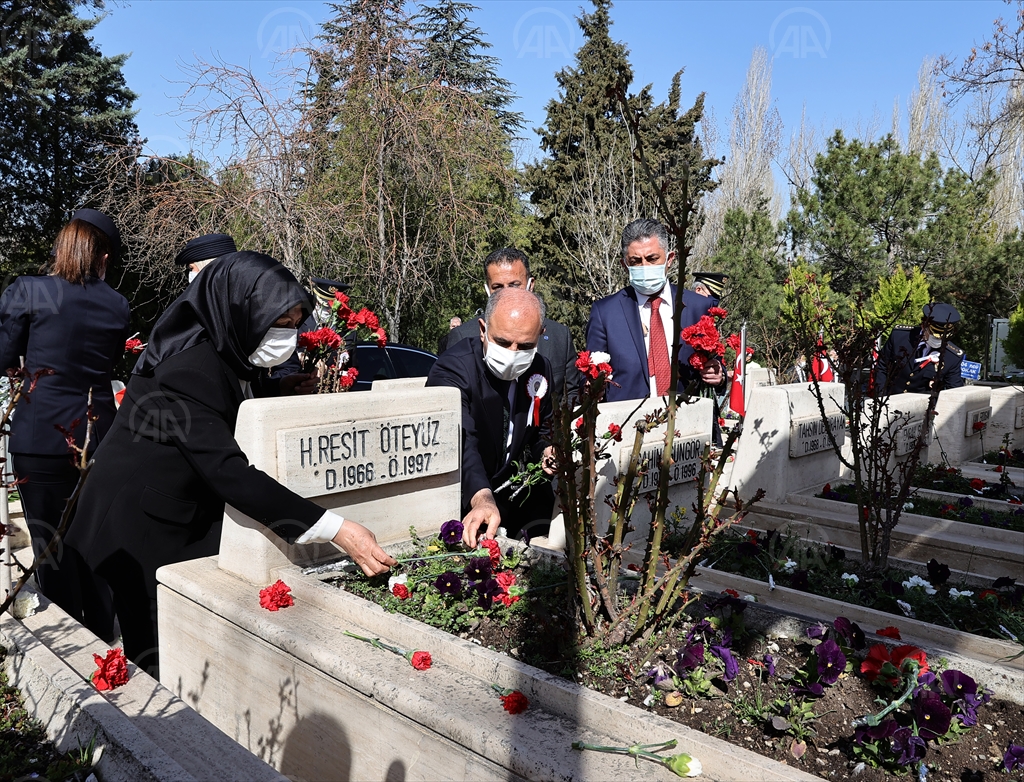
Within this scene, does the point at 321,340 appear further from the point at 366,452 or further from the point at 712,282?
the point at 712,282

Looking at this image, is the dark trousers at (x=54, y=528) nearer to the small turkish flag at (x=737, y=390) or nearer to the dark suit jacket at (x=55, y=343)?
the dark suit jacket at (x=55, y=343)

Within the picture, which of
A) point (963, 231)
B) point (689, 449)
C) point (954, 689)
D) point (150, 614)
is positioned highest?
point (963, 231)

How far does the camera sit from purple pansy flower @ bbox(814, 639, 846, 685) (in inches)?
87.7

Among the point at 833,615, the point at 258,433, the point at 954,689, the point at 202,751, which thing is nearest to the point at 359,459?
the point at 258,433

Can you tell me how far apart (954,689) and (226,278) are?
8.09 feet

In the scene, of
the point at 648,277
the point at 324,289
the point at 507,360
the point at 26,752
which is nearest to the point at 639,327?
the point at 648,277

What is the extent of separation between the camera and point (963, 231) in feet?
59.8

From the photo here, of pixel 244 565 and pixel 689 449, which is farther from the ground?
pixel 689 449

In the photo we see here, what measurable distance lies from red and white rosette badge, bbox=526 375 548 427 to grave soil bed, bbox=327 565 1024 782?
1035 mm

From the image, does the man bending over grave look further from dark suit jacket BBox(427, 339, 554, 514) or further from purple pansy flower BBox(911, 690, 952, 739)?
purple pansy flower BBox(911, 690, 952, 739)

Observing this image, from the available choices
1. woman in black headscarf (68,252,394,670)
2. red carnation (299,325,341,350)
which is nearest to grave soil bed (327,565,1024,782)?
woman in black headscarf (68,252,394,670)

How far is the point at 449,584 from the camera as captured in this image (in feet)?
9.27

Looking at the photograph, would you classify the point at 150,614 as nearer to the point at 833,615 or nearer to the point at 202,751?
the point at 202,751

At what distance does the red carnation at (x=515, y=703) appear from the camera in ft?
7.26
